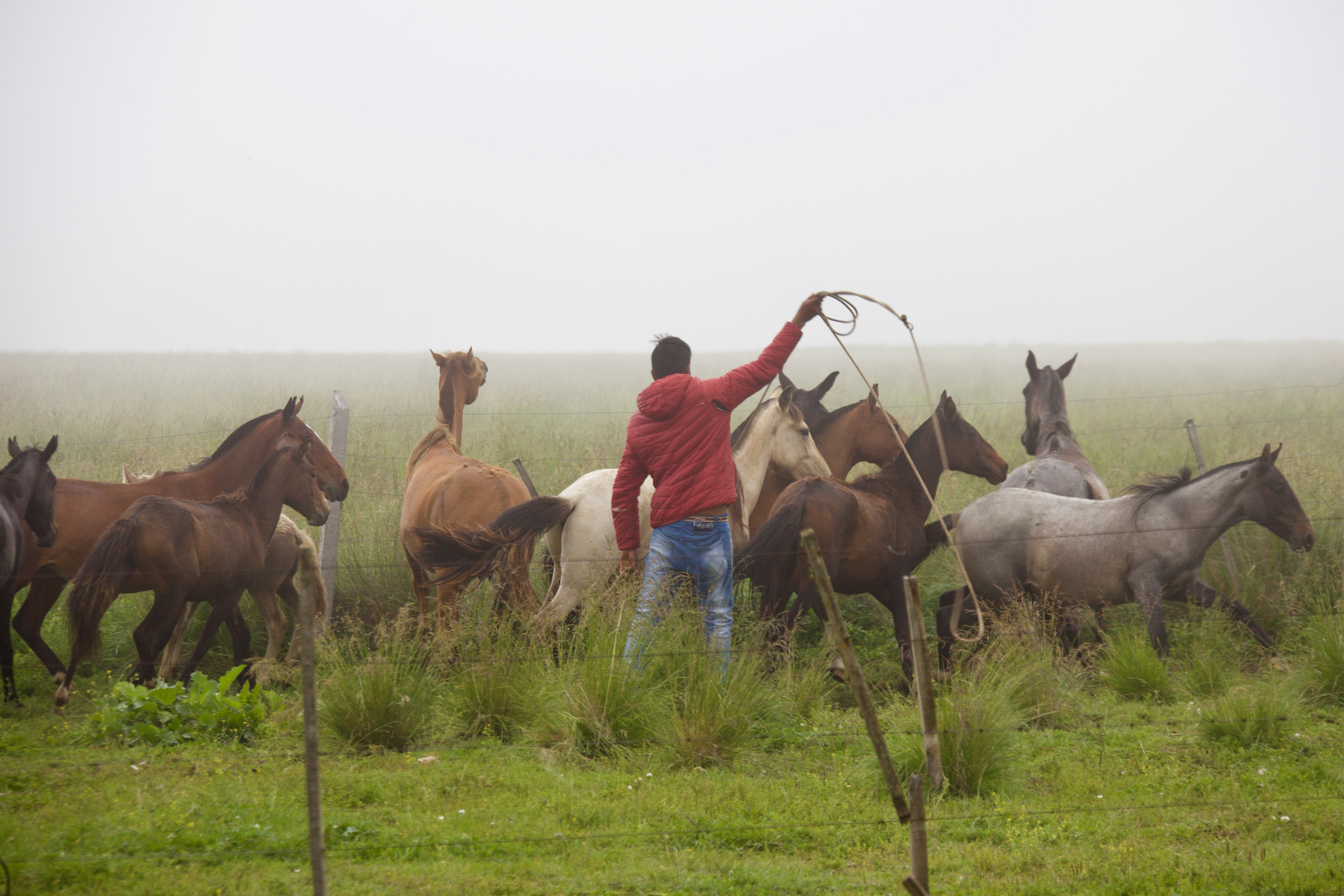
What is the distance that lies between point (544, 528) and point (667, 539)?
46.1 inches

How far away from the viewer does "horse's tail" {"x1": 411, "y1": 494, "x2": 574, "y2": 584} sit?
6.02 meters

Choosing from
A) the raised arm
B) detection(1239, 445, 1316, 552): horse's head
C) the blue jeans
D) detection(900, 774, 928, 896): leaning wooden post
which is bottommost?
detection(900, 774, 928, 896): leaning wooden post

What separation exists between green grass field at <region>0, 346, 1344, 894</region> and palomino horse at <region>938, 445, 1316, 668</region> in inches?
15.1

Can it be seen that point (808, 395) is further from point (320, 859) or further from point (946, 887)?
point (320, 859)

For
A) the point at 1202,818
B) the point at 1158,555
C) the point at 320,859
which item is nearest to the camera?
the point at 320,859

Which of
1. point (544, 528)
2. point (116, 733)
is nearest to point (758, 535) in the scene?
point (544, 528)

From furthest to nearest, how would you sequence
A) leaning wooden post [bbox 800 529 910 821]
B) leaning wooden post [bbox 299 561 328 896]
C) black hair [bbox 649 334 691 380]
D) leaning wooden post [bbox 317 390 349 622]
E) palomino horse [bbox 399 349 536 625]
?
leaning wooden post [bbox 317 390 349 622] < palomino horse [bbox 399 349 536 625] < black hair [bbox 649 334 691 380] < leaning wooden post [bbox 800 529 910 821] < leaning wooden post [bbox 299 561 328 896]

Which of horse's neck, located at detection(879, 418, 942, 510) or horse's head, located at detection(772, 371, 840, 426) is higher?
horse's head, located at detection(772, 371, 840, 426)

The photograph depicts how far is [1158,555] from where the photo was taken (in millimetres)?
6543

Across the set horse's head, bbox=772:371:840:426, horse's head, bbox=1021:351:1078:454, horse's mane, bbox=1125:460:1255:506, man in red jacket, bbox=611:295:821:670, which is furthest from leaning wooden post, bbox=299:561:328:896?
horse's head, bbox=1021:351:1078:454

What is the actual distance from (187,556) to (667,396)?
3005 mm

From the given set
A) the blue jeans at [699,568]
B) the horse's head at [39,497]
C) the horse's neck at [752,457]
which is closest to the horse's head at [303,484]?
the horse's head at [39,497]

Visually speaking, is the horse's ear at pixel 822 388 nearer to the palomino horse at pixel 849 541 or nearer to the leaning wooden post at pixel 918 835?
the palomino horse at pixel 849 541

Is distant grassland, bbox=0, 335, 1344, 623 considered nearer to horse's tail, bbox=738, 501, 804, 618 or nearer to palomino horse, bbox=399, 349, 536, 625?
palomino horse, bbox=399, 349, 536, 625
